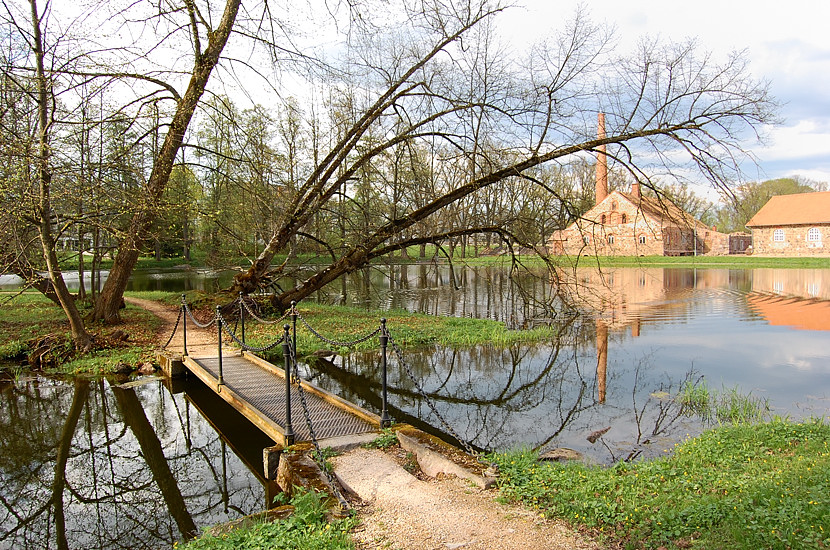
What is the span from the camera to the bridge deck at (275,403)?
6.18 metres

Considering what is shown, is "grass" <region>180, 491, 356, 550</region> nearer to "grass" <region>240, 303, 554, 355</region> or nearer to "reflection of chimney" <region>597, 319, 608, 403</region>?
"reflection of chimney" <region>597, 319, 608, 403</region>

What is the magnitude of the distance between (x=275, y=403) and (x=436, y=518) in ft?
12.7

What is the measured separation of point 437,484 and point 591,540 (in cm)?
140

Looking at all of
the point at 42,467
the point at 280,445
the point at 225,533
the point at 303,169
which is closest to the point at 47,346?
the point at 42,467

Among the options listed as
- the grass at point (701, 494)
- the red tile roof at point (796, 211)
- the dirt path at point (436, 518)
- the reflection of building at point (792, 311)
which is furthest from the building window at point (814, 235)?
the dirt path at point (436, 518)

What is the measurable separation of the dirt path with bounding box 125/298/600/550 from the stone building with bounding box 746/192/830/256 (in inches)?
2107

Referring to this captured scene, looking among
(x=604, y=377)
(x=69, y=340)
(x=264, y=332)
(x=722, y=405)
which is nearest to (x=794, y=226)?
(x=604, y=377)

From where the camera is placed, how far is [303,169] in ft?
78.2

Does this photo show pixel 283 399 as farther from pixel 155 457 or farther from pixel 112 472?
pixel 112 472

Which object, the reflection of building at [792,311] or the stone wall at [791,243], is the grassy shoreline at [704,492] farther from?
the stone wall at [791,243]

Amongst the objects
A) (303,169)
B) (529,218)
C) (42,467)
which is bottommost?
(42,467)

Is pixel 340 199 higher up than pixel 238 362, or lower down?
higher up

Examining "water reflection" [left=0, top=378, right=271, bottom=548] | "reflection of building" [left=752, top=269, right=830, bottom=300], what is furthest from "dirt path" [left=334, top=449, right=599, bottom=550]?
"reflection of building" [left=752, top=269, right=830, bottom=300]

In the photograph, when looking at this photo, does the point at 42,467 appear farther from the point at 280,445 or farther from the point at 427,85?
the point at 427,85
